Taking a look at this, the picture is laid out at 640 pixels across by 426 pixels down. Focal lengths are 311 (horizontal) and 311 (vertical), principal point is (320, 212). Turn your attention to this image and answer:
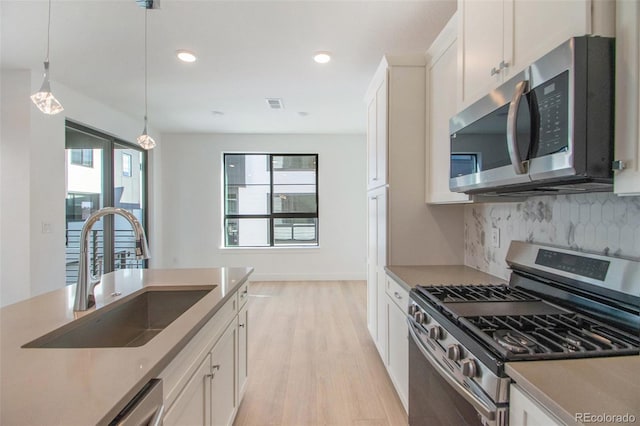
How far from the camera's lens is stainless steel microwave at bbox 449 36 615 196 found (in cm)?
85

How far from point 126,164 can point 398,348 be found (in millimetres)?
4727

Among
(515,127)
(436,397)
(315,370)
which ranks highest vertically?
(515,127)

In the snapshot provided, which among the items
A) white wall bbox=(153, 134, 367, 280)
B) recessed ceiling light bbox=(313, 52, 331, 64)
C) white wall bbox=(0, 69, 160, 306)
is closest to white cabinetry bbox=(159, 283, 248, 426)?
recessed ceiling light bbox=(313, 52, 331, 64)

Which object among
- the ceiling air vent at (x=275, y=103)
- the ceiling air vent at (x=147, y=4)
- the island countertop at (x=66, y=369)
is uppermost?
the ceiling air vent at (x=275, y=103)

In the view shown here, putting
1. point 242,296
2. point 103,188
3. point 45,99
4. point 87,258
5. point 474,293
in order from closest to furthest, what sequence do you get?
point 87,258
point 474,293
point 45,99
point 242,296
point 103,188

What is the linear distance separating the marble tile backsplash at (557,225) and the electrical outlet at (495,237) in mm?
24

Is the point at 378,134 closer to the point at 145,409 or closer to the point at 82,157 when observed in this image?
the point at 145,409

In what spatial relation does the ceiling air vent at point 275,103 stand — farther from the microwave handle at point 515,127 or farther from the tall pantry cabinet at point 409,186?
the microwave handle at point 515,127

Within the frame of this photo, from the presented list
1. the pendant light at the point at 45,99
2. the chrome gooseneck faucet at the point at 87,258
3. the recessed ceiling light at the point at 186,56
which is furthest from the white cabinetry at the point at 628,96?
the recessed ceiling light at the point at 186,56

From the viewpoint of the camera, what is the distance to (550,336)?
97cm

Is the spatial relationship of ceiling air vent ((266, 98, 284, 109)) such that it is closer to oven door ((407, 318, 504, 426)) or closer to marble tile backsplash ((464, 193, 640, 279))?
marble tile backsplash ((464, 193, 640, 279))

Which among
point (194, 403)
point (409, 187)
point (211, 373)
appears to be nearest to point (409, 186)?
point (409, 187)

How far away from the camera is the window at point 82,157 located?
3.70m

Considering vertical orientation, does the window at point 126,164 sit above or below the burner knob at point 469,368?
above
